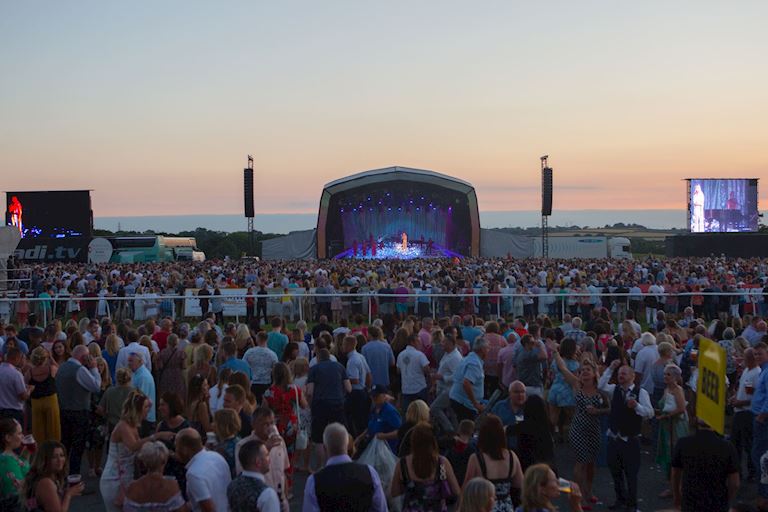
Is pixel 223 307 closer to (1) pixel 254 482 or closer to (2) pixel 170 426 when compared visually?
(2) pixel 170 426

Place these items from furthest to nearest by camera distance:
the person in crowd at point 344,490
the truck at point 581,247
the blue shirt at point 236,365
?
the truck at point 581,247
the blue shirt at point 236,365
the person in crowd at point 344,490

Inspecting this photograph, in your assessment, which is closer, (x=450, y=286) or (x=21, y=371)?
(x=21, y=371)

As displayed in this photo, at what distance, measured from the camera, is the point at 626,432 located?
7598 millimetres

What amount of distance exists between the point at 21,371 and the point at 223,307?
36.6 feet

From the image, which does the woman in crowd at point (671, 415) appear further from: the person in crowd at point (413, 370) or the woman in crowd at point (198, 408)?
the woman in crowd at point (198, 408)

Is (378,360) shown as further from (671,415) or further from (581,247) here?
(581,247)

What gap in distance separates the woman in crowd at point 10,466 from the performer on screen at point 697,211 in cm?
5514

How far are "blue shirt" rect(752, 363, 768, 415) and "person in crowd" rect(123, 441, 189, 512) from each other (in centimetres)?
537

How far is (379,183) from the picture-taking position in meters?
57.9

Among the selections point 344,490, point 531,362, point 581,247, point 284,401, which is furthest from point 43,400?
point 581,247

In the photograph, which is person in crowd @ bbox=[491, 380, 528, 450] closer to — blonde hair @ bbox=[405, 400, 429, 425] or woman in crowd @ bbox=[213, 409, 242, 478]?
blonde hair @ bbox=[405, 400, 429, 425]

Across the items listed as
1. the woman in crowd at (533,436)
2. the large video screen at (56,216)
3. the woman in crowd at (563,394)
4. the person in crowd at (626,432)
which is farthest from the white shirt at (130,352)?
the large video screen at (56,216)

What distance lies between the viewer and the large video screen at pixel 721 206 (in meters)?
56.2

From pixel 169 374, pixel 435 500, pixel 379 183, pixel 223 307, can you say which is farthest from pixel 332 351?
pixel 379 183
